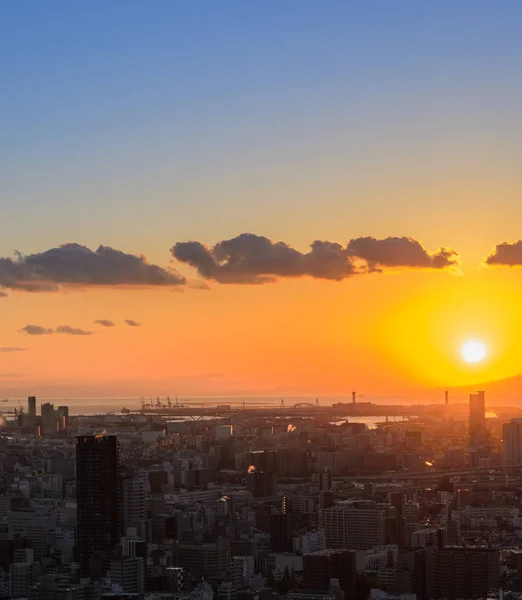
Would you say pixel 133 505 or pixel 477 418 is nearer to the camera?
pixel 133 505

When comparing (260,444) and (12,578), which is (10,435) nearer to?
(260,444)

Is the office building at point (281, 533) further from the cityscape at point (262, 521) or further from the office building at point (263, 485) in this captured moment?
the office building at point (263, 485)

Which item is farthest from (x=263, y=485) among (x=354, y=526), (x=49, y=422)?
(x=49, y=422)

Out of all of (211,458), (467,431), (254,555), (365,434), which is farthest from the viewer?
(467,431)

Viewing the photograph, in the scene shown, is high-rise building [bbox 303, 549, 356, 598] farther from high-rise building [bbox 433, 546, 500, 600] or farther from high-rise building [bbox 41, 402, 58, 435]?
high-rise building [bbox 41, 402, 58, 435]

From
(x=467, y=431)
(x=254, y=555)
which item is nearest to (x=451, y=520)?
(x=254, y=555)

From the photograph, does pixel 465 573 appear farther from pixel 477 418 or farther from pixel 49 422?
pixel 49 422
